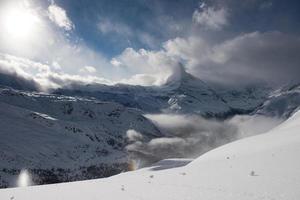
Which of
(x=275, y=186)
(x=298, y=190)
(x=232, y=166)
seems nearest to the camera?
(x=298, y=190)

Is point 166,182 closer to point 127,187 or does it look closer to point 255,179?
point 127,187

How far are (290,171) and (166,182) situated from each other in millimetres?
5268

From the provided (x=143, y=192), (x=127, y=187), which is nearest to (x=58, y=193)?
(x=127, y=187)

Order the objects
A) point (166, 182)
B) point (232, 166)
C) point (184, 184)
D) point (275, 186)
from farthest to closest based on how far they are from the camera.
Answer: point (232, 166)
point (166, 182)
point (184, 184)
point (275, 186)

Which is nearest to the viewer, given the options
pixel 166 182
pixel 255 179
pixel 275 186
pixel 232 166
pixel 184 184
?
pixel 275 186

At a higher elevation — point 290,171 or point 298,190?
point 290,171

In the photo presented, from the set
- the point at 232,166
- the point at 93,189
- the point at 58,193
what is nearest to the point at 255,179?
the point at 232,166

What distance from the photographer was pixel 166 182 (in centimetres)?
1501

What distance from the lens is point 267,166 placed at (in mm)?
15312

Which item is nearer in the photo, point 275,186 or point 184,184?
point 275,186

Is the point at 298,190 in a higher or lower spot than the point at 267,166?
lower

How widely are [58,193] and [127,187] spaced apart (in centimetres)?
337

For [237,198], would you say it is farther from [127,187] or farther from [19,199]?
[19,199]

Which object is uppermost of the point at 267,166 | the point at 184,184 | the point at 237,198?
the point at 267,166
